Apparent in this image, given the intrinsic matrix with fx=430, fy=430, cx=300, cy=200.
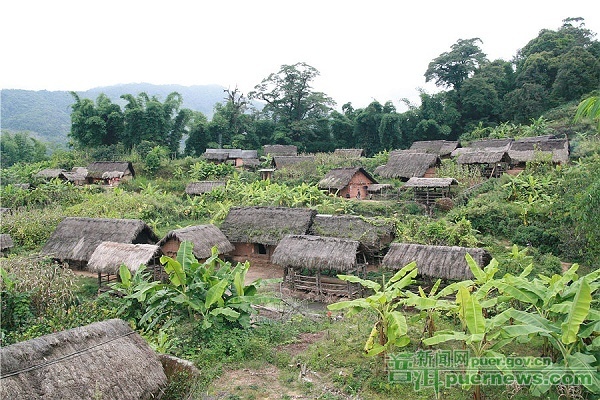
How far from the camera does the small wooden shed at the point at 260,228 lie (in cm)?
1761

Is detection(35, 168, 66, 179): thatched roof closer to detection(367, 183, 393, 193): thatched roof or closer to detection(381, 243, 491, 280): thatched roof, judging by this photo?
detection(367, 183, 393, 193): thatched roof

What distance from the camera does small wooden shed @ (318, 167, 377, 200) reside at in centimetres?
2561

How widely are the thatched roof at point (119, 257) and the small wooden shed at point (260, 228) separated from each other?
4665mm

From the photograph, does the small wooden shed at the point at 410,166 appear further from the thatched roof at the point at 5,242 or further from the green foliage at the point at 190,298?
the thatched roof at the point at 5,242

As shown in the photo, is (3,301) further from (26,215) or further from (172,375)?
(26,215)

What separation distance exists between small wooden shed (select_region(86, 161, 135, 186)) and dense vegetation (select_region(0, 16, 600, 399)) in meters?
1.12

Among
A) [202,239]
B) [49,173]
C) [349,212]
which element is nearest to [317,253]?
[202,239]

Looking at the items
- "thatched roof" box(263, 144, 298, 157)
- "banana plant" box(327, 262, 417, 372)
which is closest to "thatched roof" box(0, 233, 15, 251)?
"banana plant" box(327, 262, 417, 372)

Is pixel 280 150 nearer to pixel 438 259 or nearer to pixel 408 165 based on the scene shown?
pixel 408 165

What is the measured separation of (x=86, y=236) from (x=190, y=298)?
362 inches

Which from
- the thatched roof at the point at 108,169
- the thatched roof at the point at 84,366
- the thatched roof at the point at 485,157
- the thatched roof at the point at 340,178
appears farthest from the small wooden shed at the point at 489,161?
the thatched roof at the point at 108,169

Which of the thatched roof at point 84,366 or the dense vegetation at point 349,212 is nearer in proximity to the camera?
the thatched roof at point 84,366

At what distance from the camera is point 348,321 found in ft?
35.8

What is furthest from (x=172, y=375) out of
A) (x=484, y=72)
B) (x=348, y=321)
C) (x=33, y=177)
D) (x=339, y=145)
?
(x=484, y=72)
